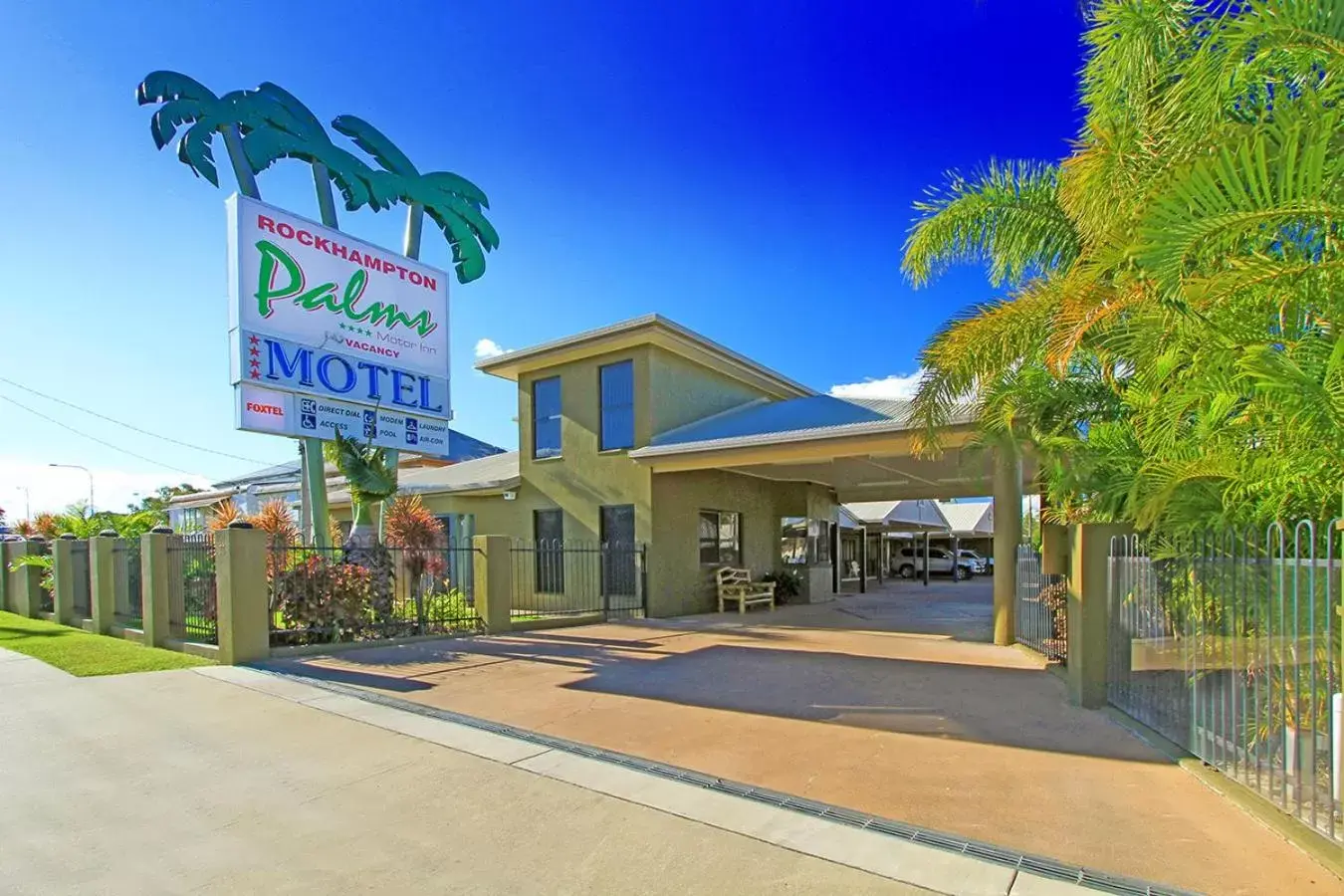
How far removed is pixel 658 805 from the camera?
15.3 feet

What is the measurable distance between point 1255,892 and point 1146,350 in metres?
3.70

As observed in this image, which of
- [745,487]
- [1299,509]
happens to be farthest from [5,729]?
[745,487]

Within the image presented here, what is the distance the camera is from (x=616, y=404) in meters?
16.6

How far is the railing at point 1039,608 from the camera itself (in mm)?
9383

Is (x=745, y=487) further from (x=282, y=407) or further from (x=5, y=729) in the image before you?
(x=5, y=729)

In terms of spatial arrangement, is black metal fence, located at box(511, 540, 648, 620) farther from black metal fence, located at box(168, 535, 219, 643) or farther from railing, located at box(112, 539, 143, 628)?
railing, located at box(112, 539, 143, 628)

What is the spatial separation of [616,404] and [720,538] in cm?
406

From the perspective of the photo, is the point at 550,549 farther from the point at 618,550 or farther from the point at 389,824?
the point at 389,824

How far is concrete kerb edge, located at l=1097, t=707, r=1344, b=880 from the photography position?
3777 mm

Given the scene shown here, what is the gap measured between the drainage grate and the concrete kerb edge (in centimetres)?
91

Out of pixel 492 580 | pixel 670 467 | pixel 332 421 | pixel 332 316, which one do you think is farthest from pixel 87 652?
pixel 670 467

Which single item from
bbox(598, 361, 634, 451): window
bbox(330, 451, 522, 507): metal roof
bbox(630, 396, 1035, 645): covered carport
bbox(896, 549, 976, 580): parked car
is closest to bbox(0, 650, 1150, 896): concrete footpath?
bbox(630, 396, 1035, 645): covered carport

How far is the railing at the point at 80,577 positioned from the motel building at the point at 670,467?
6926mm

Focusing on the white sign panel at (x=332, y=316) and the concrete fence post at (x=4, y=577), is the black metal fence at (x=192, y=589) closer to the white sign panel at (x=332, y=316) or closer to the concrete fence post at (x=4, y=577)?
A: the white sign panel at (x=332, y=316)
